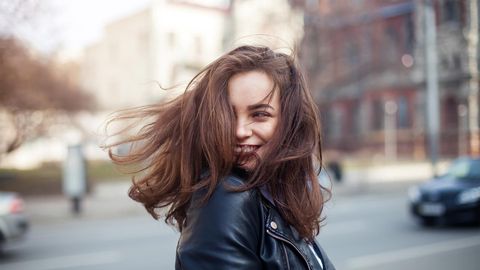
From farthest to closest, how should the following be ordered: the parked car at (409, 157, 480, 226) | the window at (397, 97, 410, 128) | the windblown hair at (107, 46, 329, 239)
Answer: the window at (397, 97, 410, 128)
the parked car at (409, 157, 480, 226)
the windblown hair at (107, 46, 329, 239)

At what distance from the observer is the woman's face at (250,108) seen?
4.95ft

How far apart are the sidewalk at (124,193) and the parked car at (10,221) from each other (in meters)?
5.05

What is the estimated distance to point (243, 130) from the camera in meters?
1.51

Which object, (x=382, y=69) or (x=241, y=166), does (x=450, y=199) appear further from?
(x=382, y=69)

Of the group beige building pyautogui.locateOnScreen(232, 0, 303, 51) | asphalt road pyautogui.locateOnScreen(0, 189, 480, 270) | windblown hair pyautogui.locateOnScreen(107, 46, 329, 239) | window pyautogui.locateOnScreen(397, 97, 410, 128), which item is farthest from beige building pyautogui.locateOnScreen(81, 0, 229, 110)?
windblown hair pyautogui.locateOnScreen(107, 46, 329, 239)

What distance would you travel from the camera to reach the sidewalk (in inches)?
593

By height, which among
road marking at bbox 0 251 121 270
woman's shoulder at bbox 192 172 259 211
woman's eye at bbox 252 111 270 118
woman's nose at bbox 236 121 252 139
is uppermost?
woman's eye at bbox 252 111 270 118

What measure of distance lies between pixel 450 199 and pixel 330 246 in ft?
10.3

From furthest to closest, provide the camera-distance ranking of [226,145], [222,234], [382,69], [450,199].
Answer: [382,69], [450,199], [226,145], [222,234]

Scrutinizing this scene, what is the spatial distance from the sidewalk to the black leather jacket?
45.1ft

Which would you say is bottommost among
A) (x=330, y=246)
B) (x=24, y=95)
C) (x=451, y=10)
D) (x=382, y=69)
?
(x=330, y=246)

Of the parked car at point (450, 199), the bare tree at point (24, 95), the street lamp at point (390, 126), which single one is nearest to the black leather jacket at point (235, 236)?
the parked car at point (450, 199)

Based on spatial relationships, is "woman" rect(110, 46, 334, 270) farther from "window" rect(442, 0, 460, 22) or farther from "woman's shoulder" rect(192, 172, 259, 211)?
"window" rect(442, 0, 460, 22)

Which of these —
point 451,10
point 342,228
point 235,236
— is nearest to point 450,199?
point 342,228
